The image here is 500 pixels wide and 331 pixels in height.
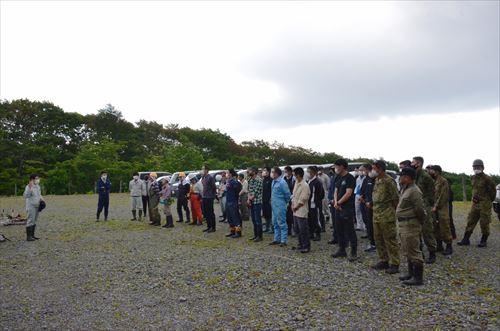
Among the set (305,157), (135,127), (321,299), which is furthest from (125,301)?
(135,127)

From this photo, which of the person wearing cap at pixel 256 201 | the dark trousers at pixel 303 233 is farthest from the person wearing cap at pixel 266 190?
the dark trousers at pixel 303 233

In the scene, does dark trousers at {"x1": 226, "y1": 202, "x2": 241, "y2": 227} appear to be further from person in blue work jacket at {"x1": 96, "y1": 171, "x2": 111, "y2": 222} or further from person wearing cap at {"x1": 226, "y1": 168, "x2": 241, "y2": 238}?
person in blue work jacket at {"x1": 96, "y1": 171, "x2": 111, "y2": 222}

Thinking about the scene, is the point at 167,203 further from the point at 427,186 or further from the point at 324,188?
the point at 427,186

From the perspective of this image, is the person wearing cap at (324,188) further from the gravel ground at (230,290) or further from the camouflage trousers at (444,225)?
the camouflage trousers at (444,225)

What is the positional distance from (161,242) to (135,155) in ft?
124

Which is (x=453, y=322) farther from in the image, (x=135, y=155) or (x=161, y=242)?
(x=135, y=155)

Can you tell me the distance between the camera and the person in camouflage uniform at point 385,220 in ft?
22.4

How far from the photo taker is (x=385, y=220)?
683 centimetres

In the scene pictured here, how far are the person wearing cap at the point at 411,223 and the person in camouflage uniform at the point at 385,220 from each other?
15.3 inches

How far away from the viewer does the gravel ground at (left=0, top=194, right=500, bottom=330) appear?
4.89 m

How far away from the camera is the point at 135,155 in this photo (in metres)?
46.4

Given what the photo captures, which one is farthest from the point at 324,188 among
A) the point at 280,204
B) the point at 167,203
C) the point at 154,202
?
the point at 154,202

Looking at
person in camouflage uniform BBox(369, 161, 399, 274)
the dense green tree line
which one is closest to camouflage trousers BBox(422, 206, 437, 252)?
person in camouflage uniform BBox(369, 161, 399, 274)

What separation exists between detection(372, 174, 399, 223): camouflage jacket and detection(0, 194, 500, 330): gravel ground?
97cm
